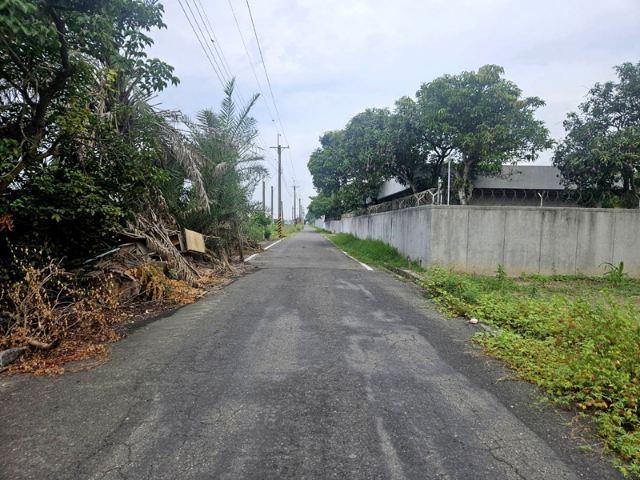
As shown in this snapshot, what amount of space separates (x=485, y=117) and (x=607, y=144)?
12.8ft

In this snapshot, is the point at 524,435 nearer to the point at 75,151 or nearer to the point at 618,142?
the point at 75,151

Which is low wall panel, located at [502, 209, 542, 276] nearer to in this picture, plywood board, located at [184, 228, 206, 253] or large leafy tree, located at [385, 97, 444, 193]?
large leafy tree, located at [385, 97, 444, 193]

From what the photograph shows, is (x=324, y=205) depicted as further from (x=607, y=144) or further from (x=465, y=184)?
(x=607, y=144)

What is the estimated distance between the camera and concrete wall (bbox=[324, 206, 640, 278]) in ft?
31.0

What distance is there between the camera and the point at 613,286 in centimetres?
845

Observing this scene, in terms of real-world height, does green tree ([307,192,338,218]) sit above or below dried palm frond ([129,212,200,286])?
above

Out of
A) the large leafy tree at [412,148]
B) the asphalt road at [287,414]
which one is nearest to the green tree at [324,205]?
the large leafy tree at [412,148]

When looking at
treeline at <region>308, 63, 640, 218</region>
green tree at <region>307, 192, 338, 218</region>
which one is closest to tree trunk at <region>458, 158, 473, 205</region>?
treeline at <region>308, 63, 640, 218</region>

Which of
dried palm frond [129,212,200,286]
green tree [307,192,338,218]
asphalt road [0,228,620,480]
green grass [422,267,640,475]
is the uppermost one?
green tree [307,192,338,218]

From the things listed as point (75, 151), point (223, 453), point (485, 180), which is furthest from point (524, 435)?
point (485, 180)

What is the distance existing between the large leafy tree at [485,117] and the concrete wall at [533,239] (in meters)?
4.37

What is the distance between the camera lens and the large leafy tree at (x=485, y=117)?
43.4 feet

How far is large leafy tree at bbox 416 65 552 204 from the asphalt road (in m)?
10.6

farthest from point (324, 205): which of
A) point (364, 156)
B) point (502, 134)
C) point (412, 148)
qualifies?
point (502, 134)
